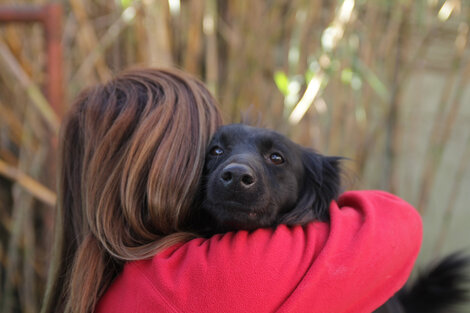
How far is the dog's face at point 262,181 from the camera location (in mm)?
1372

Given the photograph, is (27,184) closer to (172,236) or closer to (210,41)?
(210,41)

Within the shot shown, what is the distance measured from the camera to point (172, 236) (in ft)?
4.20

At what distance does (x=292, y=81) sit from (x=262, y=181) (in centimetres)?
120

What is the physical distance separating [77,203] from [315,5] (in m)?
1.87

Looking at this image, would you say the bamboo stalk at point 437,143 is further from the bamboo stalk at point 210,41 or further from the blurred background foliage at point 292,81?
the bamboo stalk at point 210,41

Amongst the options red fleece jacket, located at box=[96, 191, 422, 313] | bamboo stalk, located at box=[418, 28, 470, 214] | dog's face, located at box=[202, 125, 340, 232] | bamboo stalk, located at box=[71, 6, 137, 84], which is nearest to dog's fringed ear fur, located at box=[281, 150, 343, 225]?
dog's face, located at box=[202, 125, 340, 232]

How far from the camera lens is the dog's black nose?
52.1 inches

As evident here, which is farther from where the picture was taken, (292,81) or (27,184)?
(27,184)

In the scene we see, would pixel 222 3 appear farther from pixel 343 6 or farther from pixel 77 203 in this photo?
pixel 77 203

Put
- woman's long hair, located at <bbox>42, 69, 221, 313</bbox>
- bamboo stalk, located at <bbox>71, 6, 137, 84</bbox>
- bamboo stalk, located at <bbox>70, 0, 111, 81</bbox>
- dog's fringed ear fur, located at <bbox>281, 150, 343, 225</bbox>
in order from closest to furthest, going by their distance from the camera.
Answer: woman's long hair, located at <bbox>42, 69, 221, 313</bbox>, dog's fringed ear fur, located at <bbox>281, 150, 343, 225</bbox>, bamboo stalk, located at <bbox>71, 6, 137, 84</bbox>, bamboo stalk, located at <bbox>70, 0, 111, 81</bbox>

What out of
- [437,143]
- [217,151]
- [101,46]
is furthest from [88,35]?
[437,143]

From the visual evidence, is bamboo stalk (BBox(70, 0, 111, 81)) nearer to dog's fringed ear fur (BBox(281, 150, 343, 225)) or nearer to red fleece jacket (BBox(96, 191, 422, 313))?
dog's fringed ear fur (BBox(281, 150, 343, 225))

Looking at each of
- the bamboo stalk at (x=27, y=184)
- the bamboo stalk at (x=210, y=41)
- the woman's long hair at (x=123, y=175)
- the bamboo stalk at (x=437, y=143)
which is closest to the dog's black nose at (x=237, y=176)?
the woman's long hair at (x=123, y=175)

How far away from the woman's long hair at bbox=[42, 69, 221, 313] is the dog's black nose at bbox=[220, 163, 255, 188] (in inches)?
4.5
